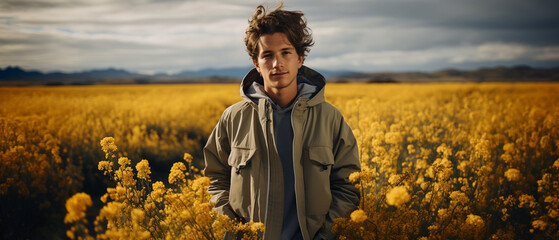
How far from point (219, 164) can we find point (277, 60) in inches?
31.8

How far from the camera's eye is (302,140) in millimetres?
1923

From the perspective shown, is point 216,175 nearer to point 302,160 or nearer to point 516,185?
point 302,160

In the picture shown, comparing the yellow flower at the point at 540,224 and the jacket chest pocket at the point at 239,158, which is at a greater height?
the jacket chest pocket at the point at 239,158

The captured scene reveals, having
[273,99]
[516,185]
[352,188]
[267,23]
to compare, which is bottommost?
[516,185]

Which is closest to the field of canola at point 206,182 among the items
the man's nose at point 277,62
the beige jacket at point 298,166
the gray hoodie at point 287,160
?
the beige jacket at point 298,166

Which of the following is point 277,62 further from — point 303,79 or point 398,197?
point 398,197

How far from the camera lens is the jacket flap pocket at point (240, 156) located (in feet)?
6.26

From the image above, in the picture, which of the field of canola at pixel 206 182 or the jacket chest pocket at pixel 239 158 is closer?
the jacket chest pocket at pixel 239 158

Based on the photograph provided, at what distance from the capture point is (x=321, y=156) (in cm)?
188

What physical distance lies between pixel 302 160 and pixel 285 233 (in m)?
0.45

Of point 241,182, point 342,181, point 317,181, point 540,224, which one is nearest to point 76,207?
point 241,182

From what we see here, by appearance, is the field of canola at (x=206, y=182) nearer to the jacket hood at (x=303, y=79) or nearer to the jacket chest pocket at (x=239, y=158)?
the jacket chest pocket at (x=239, y=158)

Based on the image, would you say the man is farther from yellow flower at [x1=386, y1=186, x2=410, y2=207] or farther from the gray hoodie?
yellow flower at [x1=386, y1=186, x2=410, y2=207]

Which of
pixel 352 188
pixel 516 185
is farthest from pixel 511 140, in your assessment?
pixel 352 188
